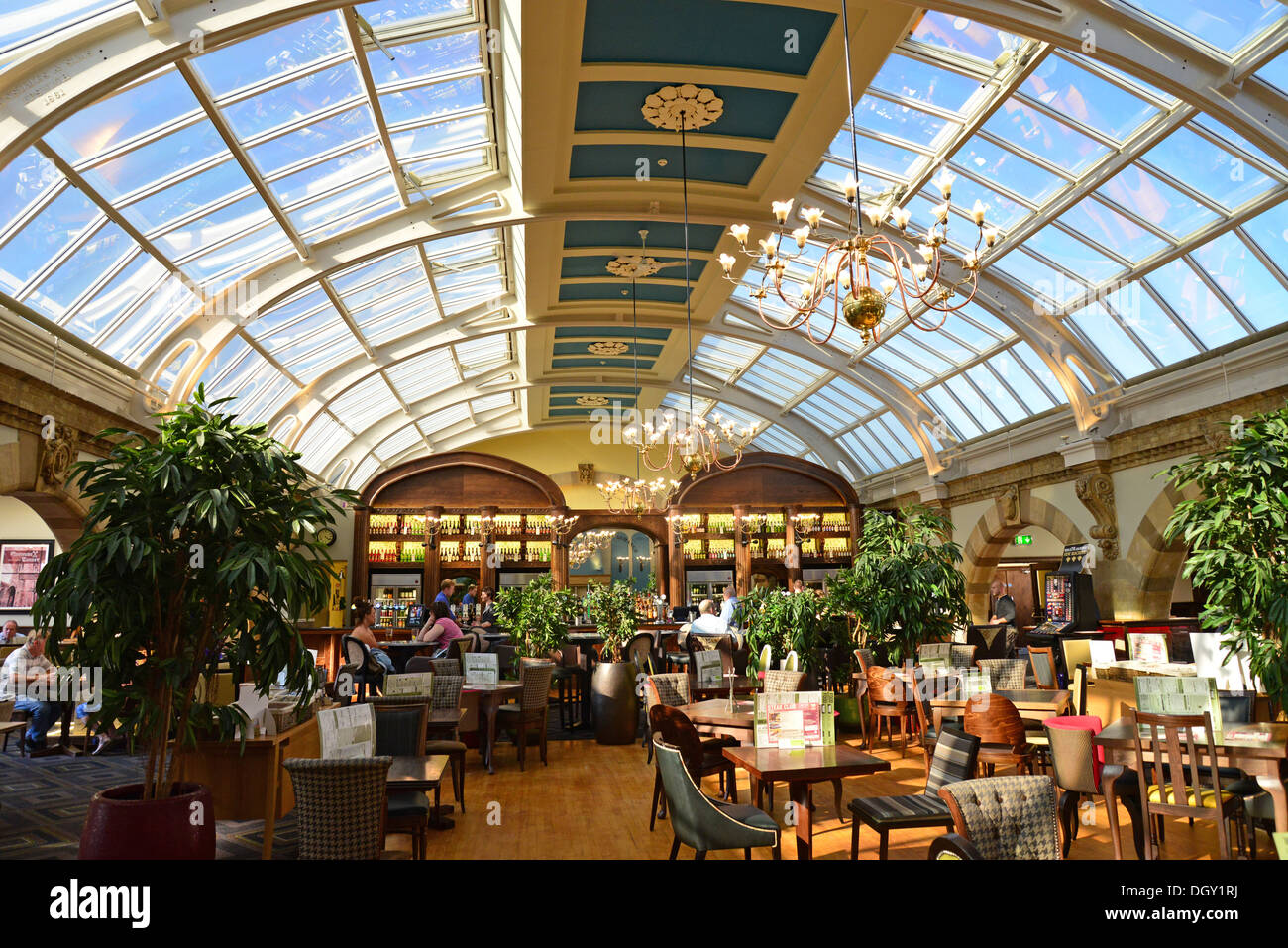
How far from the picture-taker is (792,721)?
4.51m

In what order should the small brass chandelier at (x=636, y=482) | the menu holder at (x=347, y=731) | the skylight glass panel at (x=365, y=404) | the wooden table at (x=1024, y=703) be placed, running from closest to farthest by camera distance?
1. the menu holder at (x=347, y=731)
2. the wooden table at (x=1024, y=703)
3. the small brass chandelier at (x=636, y=482)
4. the skylight glass panel at (x=365, y=404)

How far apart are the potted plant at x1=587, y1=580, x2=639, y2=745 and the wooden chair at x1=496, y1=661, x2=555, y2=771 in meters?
1.17

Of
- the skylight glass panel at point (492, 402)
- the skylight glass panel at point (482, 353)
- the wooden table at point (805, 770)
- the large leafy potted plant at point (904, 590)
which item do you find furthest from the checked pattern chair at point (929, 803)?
the skylight glass panel at point (492, 402)

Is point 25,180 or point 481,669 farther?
point 481,669

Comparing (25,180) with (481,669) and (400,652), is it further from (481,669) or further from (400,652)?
(400,652)

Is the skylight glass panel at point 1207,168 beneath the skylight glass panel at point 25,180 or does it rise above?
above

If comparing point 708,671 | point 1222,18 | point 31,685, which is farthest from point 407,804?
point 1222,18

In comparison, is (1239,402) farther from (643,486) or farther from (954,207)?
(643,486)

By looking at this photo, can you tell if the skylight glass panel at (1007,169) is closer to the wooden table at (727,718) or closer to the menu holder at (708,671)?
the menu holder at (708,671)

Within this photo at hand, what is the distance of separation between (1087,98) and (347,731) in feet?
25.7

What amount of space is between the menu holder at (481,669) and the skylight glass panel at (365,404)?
8558 millimetres

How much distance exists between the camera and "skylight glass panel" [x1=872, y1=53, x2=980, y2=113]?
7.48 m

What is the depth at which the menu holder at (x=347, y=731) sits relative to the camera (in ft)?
14.1
